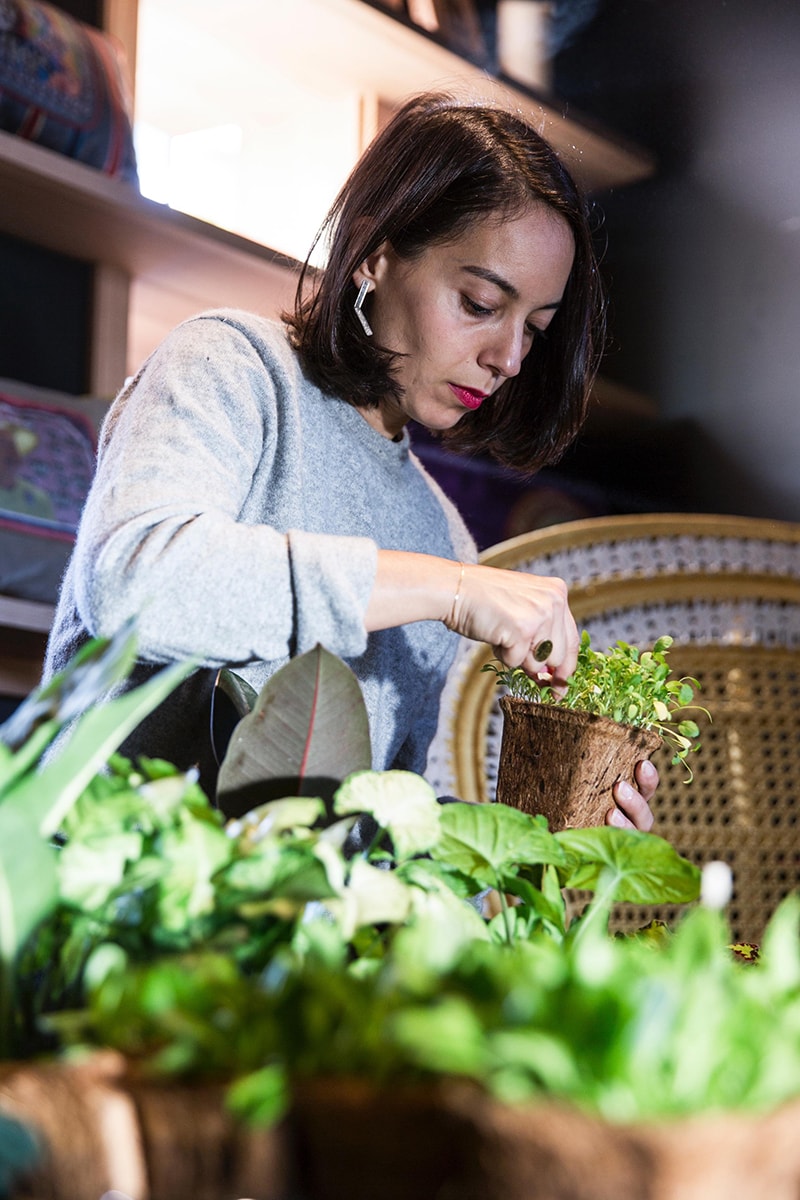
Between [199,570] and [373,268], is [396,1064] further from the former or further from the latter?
[373,268]

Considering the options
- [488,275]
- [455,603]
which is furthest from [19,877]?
[488,275]

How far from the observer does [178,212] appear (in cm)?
178

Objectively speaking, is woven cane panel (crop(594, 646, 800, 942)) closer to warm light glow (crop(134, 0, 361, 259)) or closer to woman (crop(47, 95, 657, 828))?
woman (crop(47, 95, 657, 828))

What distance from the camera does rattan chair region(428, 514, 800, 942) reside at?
180cm

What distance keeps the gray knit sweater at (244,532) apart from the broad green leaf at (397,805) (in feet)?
0.44

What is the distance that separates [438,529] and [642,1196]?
1.13m

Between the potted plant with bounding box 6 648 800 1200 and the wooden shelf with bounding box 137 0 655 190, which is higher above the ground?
the wooden shelf with bounding box 137 0 655 190

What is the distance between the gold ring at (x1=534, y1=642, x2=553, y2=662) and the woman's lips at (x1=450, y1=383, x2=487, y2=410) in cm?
39

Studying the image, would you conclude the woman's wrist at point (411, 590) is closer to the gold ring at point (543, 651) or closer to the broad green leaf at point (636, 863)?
the gold ring at point (543, 651)

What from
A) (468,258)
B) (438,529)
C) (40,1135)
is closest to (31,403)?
(438,529)

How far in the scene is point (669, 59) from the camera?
98.6 inches

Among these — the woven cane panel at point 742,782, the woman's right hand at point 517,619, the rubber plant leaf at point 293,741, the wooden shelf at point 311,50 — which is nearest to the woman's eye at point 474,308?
the woman's right hand at point 517,619

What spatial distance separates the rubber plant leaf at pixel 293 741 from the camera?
0.59 metres

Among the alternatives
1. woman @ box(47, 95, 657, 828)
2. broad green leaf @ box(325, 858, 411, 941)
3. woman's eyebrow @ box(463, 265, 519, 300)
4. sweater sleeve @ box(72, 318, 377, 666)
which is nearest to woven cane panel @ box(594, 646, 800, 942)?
woman @ box(47, 95, 657, 828)
